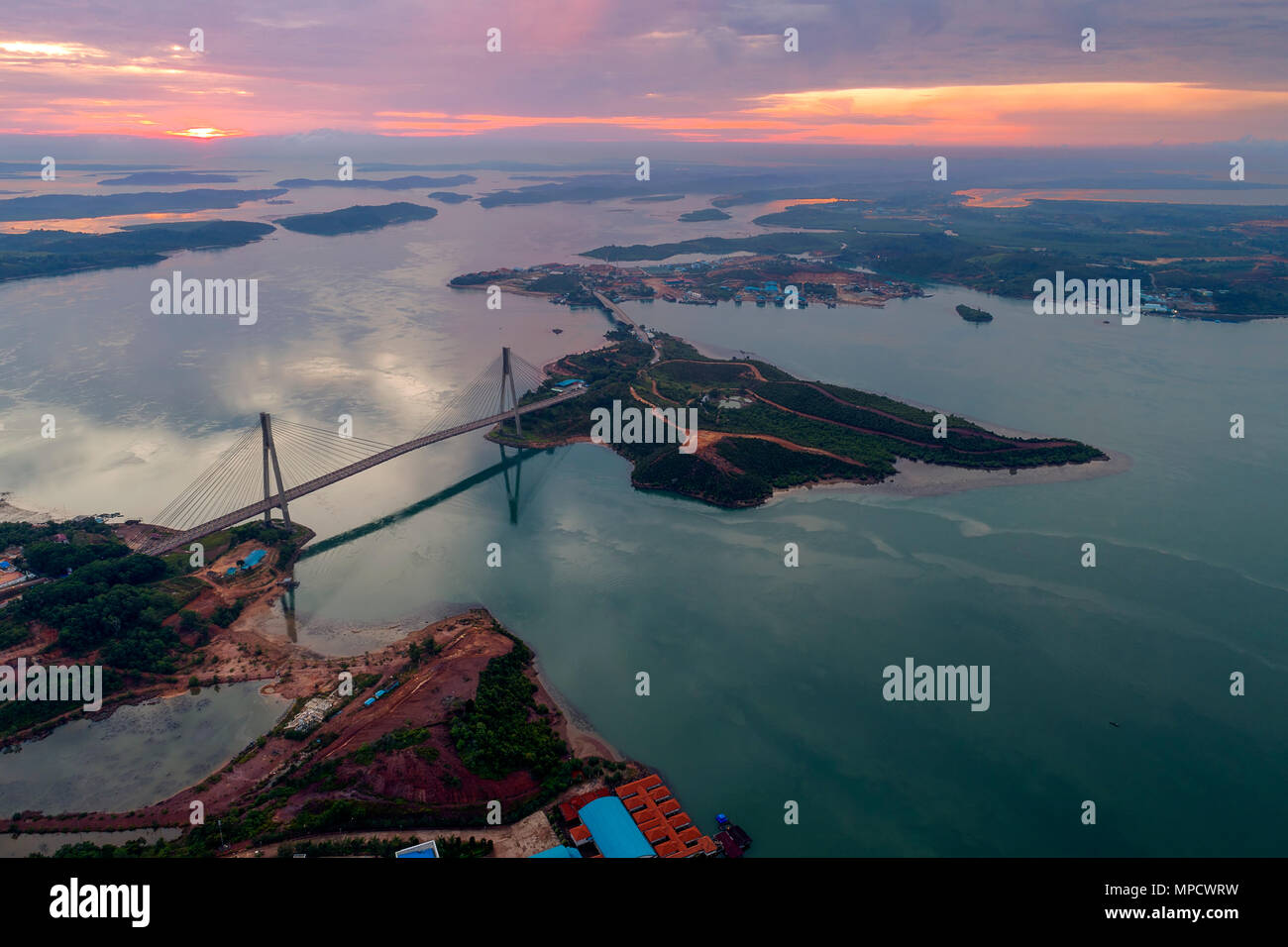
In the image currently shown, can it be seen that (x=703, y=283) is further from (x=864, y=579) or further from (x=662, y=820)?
(x=662, y=820)

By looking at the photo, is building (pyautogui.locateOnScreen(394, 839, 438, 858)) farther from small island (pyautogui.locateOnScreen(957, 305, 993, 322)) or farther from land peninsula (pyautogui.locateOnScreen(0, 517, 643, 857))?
small island (pyautogui.locateOnScreen(957, 305, 993, 322))

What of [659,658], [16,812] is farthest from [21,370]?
[659,658]

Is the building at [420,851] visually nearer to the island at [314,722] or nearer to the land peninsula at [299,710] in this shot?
the island at [314,722]

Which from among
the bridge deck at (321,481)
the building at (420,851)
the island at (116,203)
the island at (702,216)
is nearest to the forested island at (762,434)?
the bridge deck at (321,481)

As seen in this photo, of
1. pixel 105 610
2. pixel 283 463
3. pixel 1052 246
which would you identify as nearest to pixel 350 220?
pixel 283 463

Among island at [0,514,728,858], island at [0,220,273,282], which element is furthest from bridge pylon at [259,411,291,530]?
island at [0,220,273,282]

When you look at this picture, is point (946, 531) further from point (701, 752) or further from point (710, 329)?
point (710, 329)
